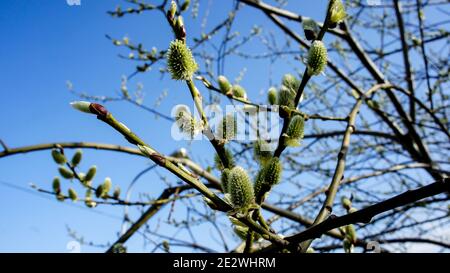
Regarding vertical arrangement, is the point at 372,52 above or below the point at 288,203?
above

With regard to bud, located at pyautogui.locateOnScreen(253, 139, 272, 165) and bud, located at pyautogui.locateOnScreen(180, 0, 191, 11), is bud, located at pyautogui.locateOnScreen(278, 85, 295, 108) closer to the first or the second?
bud, located at pyautogui.locateOnScreen(253, 139, 272, 165)

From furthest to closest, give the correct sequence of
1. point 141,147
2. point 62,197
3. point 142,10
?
point 142,10 < point 62,197 < point 141,147

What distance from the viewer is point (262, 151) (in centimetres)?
94

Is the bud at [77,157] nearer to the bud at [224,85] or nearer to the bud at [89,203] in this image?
the bud at [89,203]

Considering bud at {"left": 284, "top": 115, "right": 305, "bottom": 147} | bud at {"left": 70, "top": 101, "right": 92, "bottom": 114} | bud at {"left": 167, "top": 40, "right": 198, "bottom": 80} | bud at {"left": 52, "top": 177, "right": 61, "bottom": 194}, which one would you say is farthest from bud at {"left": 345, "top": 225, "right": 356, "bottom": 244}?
bud at {"left": 52, "top": 177, "right": 61, "bottom": 194}

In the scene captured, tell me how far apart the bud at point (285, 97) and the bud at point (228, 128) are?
0.44ft

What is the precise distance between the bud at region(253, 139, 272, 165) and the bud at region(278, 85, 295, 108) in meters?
0.10

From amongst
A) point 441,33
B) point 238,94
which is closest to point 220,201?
point 238,94

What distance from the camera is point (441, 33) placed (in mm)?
3314

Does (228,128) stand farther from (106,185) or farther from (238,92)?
(106,185)

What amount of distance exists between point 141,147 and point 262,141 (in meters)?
0.38

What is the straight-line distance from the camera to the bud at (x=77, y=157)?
71.8 inches

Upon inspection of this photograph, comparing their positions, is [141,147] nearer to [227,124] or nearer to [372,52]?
[227,124]
